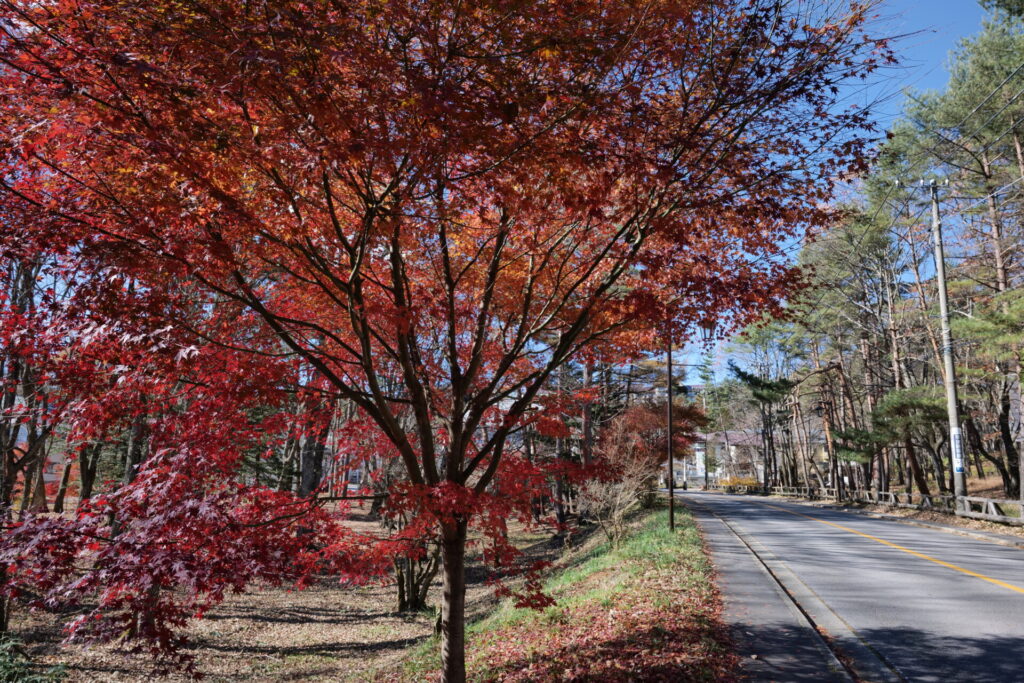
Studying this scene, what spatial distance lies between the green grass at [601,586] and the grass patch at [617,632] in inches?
0.9

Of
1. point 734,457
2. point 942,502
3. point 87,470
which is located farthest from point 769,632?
point 734,457

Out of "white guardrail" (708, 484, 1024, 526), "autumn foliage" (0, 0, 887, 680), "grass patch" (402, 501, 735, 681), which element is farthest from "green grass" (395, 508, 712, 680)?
"white guardrail" (708, 484, 1024, 526)

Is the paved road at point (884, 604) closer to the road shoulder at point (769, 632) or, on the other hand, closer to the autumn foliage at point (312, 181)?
the road shoulder at point (769, 632)

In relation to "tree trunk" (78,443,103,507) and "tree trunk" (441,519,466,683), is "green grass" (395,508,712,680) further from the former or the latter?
"tree trunk" (78,443,103,507)

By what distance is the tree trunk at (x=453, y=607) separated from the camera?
6.00 meters

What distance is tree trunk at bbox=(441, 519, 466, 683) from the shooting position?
600 centimetres

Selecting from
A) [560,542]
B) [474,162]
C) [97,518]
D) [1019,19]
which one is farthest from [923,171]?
[97,518]

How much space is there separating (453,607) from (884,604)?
6.61 metres

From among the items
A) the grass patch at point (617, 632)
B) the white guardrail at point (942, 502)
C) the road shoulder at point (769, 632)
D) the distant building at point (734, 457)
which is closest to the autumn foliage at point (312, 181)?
the grass patch at point (617, 632)

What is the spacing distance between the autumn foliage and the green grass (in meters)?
3.28

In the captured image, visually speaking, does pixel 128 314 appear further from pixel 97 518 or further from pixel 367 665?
pixel 367 665

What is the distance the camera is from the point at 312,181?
15.8ft

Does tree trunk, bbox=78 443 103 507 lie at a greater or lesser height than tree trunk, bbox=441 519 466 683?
greater

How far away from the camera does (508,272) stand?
25.1 ft
